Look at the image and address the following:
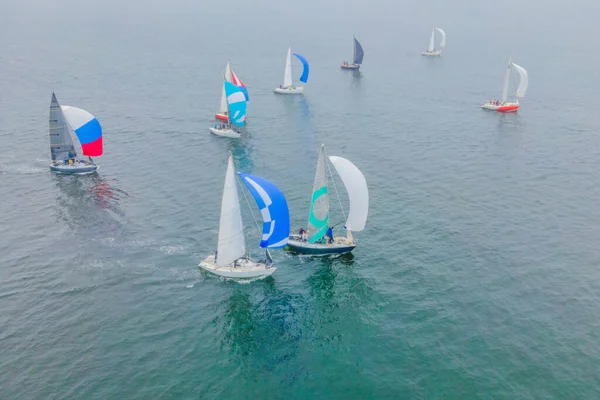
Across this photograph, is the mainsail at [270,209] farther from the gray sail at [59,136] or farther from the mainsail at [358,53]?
the mainsail at [358,53]

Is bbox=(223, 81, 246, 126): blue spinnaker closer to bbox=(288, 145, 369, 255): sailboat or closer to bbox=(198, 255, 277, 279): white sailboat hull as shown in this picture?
bbox=(288, 145, 369, 255): sailboat

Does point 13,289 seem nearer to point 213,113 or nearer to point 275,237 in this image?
point 275,237

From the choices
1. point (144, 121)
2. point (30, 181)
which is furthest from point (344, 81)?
point (30, 181)

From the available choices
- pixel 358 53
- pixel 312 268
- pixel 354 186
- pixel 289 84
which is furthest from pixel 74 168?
pixel 358 53

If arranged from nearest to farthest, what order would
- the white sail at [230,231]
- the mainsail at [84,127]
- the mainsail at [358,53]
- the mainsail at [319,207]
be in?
the white sail at [230,231]
the mainsail at [319,207]
the mainsail at [84,127]
the mainsail at [358,53]

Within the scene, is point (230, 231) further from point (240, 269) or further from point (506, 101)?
point (506, 101)

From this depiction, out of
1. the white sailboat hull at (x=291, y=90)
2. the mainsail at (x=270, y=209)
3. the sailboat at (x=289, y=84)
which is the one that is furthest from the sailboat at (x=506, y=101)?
the mainsail at (x=270, y=209)

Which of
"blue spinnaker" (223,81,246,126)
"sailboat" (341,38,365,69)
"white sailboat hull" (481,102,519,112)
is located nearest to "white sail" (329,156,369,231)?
"blue spinnaker" (223,81,246,126)
